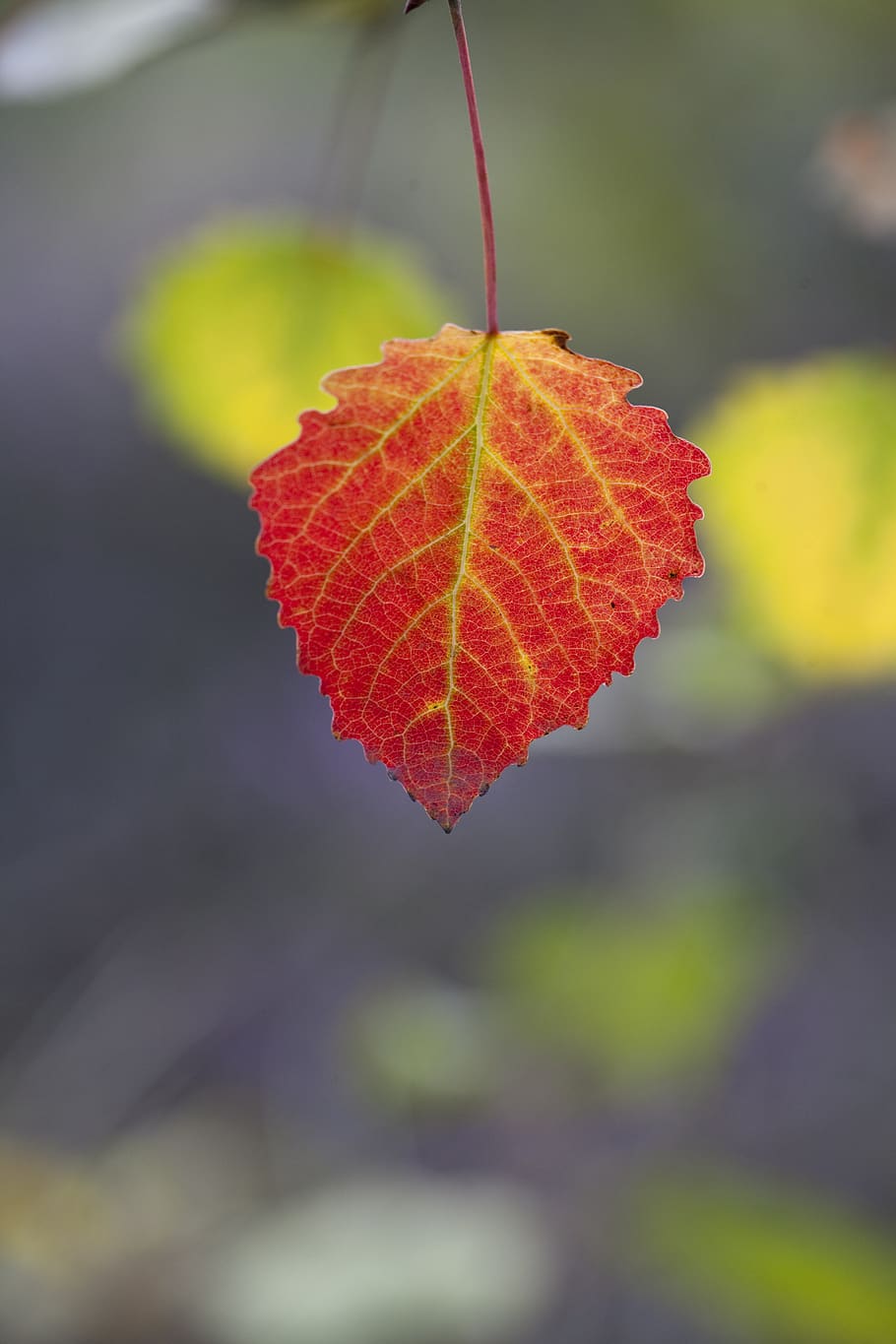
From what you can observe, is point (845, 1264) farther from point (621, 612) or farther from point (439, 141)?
point (439, 141)

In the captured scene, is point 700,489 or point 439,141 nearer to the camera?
point 700,489

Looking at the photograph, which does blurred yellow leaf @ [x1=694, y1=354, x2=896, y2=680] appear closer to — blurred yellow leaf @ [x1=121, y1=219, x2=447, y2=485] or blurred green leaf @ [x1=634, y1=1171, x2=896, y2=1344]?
blurred yellow leaf @ [x1=121, y1=219, x2=447, y2=485]

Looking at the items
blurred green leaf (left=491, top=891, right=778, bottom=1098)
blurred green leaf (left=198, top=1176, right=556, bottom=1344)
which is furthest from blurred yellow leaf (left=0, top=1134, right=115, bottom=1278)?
blurred green leaf (left=491, top=891, right=778, bottom=1098)

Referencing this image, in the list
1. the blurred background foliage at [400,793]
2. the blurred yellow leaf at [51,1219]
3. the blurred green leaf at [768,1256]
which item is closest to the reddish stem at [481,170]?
the blurred background foliage at [400,793]

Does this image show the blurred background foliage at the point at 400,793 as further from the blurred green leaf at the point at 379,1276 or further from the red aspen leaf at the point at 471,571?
the red aspen leaf at the point at 471,571

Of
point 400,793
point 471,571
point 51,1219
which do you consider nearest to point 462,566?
point 471,571

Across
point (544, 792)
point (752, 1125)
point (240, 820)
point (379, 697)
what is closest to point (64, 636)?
point (240, 820)
